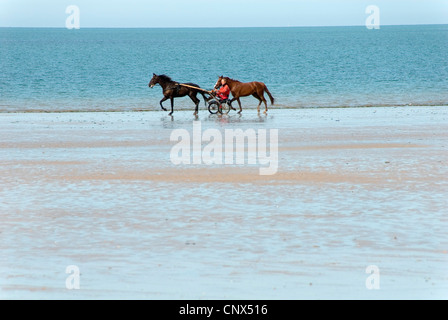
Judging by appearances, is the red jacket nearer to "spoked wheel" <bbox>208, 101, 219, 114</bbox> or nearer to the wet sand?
"spoked wheel" <bbox>208, 101, 219, 114</bbox>

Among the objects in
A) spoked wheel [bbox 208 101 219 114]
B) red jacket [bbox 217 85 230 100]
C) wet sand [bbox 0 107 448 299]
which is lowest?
wet sand [bbox 0 107 448 299]

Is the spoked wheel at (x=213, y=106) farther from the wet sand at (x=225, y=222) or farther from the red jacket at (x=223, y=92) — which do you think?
the wet sand at (x=225, y=222)

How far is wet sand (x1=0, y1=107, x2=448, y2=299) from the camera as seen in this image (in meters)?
7.44

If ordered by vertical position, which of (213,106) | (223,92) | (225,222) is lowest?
(225,222)

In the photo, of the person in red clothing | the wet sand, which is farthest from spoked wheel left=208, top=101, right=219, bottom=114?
the wet sand

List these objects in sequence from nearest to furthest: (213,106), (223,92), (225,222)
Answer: (225,222) → (223,92) → (213,106)

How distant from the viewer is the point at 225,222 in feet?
33.8

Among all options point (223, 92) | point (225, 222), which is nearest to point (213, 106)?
point (223, 92)

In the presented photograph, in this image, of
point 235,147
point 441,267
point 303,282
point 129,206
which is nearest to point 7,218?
point 129,206

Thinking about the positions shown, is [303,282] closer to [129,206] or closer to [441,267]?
[441,267]

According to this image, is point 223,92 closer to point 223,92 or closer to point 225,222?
point 223,92

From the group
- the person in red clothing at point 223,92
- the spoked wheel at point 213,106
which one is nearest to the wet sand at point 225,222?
the spoked wheel at point 213,106
